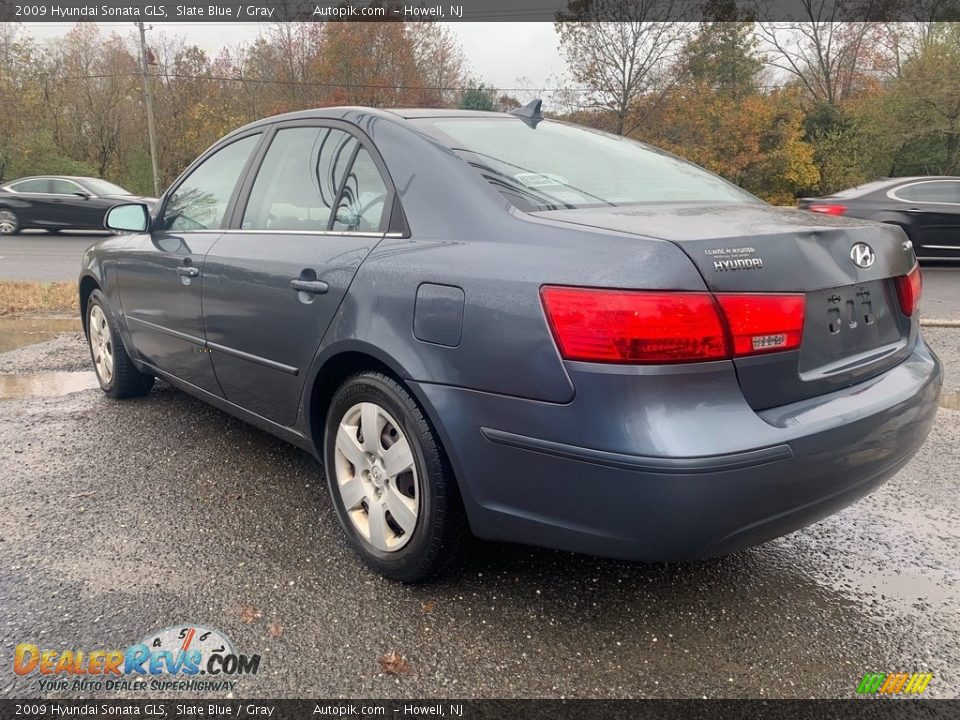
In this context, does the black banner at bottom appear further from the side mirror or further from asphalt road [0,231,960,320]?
asphalt road [0,231,960,320]

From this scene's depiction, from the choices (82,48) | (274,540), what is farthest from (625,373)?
(82,48)

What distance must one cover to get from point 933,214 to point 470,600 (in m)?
11.2

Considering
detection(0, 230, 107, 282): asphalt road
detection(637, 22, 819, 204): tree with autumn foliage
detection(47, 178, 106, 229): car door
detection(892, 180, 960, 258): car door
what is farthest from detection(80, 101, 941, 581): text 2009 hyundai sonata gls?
detection(637, 22, 819, 204): tree with autumn foliage

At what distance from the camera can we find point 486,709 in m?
1.89

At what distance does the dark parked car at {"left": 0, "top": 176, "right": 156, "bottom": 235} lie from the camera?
1661 centimetres

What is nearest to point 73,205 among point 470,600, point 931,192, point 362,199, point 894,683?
point 362,199

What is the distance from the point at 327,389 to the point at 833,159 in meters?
36.0

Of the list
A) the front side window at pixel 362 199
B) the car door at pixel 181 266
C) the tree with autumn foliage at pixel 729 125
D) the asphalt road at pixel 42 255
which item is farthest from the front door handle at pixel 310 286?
the tree with autumn foliage at pixel 729 125

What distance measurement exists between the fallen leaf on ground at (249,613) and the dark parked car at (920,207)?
10.4 m

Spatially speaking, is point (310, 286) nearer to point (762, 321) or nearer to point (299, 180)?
point (299, 180)

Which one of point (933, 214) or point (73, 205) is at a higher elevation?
point (933, 214)

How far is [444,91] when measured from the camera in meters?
33.5

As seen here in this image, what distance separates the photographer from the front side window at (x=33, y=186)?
16.8 m

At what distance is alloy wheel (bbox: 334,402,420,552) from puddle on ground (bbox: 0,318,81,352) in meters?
4.74
